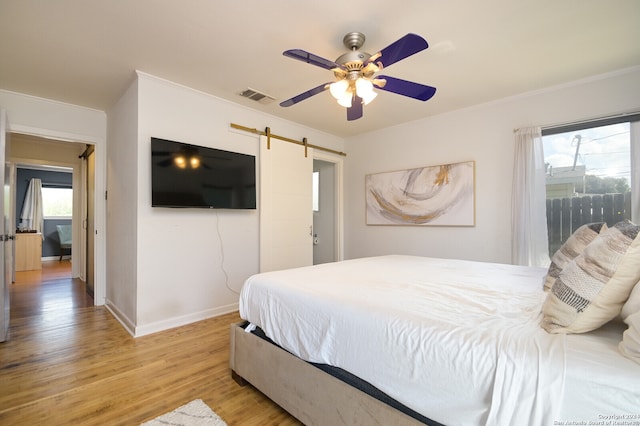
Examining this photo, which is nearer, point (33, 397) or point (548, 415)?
point (548, 415)

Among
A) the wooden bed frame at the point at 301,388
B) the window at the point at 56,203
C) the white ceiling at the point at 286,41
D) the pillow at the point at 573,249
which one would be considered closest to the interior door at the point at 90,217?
the white ceiling at the point at 286,41

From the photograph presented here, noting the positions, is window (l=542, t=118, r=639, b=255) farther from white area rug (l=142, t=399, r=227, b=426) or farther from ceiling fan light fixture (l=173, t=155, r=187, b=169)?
ceiling fan light fixture (l=173, t=155, r=187, b=169)

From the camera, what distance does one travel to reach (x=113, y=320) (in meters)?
3.10

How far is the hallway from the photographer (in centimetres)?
339

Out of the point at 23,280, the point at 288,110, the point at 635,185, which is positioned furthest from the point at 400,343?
the point at 23,280

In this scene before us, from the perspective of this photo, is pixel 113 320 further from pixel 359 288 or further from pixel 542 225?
pixel 542 225

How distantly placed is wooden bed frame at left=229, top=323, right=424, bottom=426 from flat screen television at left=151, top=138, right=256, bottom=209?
62.0 inches

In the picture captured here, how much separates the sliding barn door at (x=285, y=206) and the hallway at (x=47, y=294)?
95.5 inches

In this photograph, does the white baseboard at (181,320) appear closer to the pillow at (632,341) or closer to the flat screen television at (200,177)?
the flat screen television at (200,177)

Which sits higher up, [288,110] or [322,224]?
[288,110]

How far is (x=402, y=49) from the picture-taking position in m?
Result: 1.63

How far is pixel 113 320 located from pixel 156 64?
2686 millimetres

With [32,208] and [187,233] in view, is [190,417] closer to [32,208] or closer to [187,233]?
[187,233]

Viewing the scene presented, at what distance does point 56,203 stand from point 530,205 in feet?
34.2
